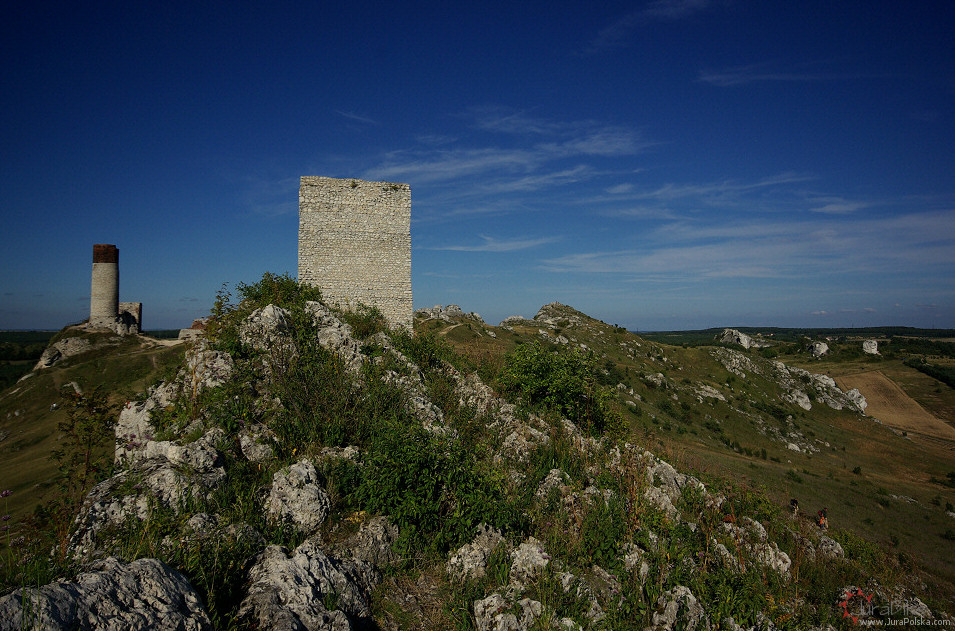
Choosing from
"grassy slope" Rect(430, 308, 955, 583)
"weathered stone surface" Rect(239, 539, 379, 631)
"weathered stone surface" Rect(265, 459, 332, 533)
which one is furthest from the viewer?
"grassy slope" Rect(430, 308, 955, 583)

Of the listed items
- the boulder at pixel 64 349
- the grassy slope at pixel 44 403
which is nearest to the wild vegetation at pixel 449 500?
the grassy slope at pixel 44 403

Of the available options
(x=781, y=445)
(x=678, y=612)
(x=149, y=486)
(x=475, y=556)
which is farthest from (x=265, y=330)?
(x=781, y=445)

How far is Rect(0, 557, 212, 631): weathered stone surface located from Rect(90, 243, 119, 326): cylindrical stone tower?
4657 centimetres

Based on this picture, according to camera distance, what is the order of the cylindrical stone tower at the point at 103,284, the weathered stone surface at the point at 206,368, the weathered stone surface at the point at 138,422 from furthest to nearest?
the cylindrical stone tower at the point at 103,284, the weathered stone surface at the point at 206,368, the weathered stone surface at the point at 138,422

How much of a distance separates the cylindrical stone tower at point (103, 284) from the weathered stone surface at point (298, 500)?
44.8 metres

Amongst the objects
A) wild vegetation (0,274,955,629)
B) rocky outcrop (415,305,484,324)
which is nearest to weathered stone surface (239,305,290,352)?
wild vegetation (0,274,955,629)

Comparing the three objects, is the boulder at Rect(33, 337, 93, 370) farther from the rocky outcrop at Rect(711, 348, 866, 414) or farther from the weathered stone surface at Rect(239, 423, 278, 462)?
the rocky outcrop at Rect(711, 348, 866, 414)

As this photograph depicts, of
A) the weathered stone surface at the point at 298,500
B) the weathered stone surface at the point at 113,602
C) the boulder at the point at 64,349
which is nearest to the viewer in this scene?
the weathered stone surface at the point at 113,602

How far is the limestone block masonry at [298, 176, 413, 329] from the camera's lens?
567 inches

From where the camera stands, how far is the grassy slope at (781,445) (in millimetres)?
22266

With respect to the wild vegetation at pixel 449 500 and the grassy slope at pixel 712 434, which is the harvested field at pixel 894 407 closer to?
the grassy slope at pixel 712 434

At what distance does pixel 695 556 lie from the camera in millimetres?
6410

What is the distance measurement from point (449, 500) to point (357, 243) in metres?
11.0

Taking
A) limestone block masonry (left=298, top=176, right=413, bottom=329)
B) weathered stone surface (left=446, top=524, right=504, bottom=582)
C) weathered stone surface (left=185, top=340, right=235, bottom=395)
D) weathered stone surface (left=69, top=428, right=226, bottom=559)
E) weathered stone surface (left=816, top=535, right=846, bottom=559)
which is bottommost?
weathered stone surface (left=816, top=535, right=846, bottom=559)
